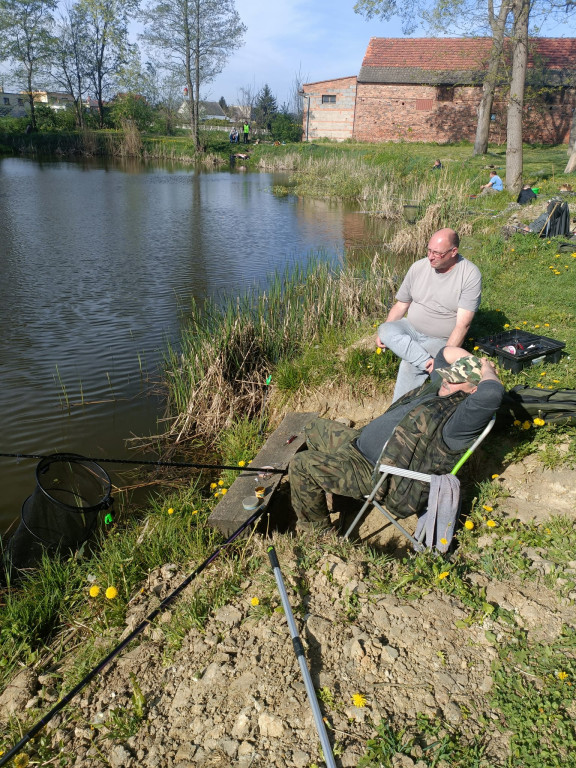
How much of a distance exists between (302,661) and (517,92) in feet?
51.0

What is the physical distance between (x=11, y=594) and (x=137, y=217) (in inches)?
557

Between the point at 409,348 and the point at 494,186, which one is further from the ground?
the point at 494,186

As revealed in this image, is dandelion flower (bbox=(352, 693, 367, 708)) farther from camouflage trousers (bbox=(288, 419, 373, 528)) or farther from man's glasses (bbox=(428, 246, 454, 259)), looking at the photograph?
man's glasses (bbox=(428, 246, 454, 259))

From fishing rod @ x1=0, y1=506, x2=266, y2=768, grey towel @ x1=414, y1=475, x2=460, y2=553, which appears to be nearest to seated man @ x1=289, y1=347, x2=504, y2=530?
grey towel @ x1=414, y1=475, x2=460, y2=553

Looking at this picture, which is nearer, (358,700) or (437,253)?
(358,700)

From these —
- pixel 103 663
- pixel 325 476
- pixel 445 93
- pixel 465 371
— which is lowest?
pixel 103 663

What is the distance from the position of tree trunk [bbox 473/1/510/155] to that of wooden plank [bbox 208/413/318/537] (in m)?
14.0

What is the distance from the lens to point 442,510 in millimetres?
2963

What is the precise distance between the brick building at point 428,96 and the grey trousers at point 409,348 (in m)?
29.6

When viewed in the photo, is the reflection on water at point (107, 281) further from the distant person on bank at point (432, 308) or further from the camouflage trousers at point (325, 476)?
the distant person on bank at point (432, 308)

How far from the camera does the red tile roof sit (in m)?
30.9

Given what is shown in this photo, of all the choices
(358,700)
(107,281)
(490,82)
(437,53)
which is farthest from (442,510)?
(437,53)

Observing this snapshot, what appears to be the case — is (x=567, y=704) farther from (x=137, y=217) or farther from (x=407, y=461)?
(x=137, y=217)

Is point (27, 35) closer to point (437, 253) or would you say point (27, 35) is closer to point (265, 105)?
point (265, 105)
